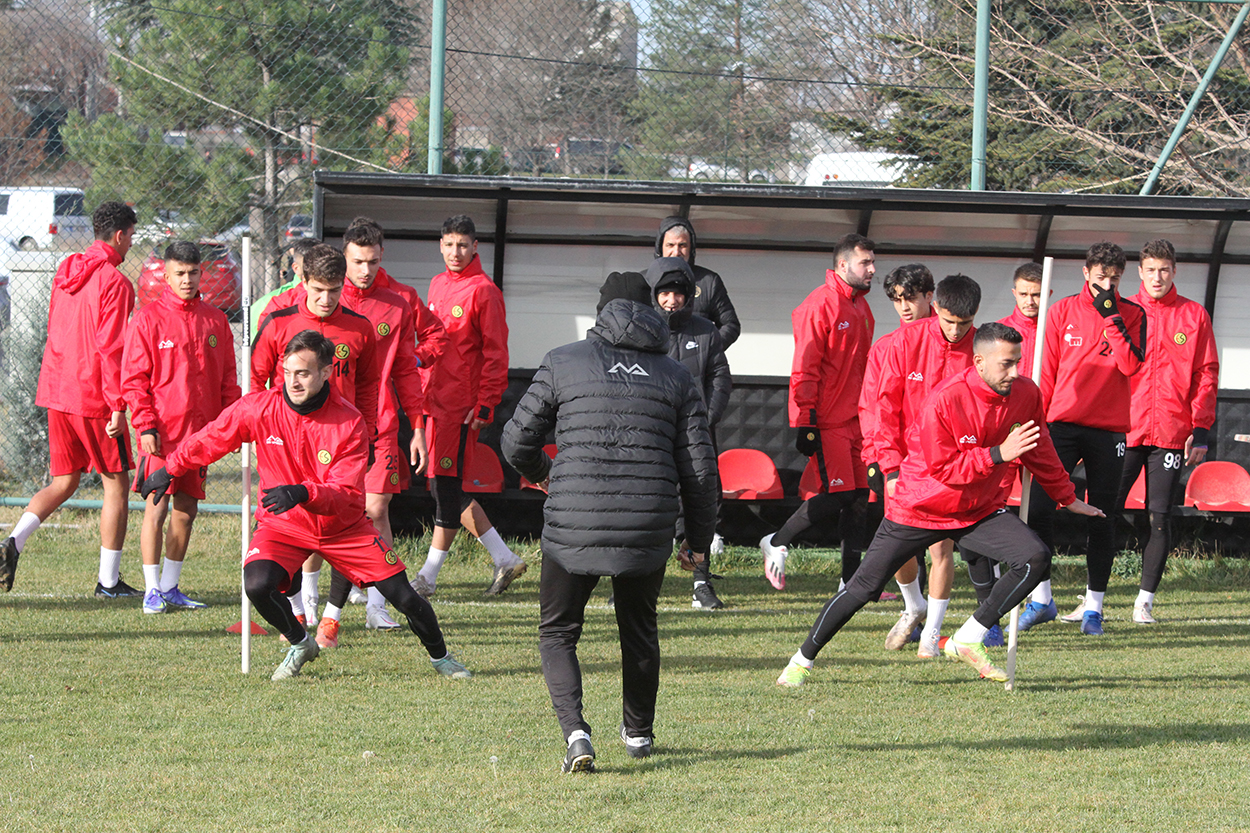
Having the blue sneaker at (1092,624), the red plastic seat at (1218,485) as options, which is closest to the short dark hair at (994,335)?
the blue sneaker at (1092,624)

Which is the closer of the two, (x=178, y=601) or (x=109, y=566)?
(x=178, y=601)

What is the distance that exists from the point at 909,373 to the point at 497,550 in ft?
8.96

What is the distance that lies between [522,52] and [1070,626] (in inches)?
215

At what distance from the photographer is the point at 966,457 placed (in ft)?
17.6

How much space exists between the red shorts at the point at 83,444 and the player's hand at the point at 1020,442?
15.7 feet

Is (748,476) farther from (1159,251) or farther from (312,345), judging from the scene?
(312,345)

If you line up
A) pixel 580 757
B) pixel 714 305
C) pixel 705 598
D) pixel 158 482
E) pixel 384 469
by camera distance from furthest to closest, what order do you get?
pixel 714 305 → pixel 705 598 → pixel 384 469 → pixel 158 482 → pixel 580 757

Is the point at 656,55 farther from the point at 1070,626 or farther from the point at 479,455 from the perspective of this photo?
the point at 1070,626

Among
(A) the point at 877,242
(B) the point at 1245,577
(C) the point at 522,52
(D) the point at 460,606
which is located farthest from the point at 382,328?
(B) the point at 1245,577

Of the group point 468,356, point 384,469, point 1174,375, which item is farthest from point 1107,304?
point 384,469

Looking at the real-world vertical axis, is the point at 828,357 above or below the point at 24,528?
above

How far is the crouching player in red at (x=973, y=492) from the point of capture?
5.34 metres

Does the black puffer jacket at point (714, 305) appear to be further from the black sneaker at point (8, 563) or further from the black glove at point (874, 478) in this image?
the black sneaker at point (8, 563)

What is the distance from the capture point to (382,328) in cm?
662
